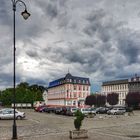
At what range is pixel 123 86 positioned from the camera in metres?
177

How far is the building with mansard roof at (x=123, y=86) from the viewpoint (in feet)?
552

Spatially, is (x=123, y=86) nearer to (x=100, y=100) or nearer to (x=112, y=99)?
(x=112, y=99)

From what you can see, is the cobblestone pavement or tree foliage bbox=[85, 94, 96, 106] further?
tree foliage bbox=[85, 94, 96, 106]

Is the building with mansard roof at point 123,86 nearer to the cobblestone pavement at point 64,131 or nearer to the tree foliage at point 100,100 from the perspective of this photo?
the tree foliage at point 100,100

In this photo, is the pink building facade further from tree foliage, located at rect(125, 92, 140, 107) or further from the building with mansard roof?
the building with mansard roof

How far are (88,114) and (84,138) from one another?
37.3 m

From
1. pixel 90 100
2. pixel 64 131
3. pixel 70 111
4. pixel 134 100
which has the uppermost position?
pixel 90 100

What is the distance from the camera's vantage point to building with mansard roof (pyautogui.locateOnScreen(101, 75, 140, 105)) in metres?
168

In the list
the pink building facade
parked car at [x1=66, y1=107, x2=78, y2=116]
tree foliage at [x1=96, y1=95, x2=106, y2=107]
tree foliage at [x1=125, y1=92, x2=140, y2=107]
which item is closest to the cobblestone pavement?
parked car at [x1=66, y1=107, x2=78, y2=116]

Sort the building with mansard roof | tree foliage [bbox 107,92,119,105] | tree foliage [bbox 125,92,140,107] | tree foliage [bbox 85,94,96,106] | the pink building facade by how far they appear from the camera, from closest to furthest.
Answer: tree foliage [bbox 125,92,140,107], tree foliage [bbox 85,94,96,106], the pink building facade, tree foliage [bbox 107,92,119,105], the building with mansard roof

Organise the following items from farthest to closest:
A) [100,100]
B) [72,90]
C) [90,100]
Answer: [100,100] < [72,90] < [90,100]

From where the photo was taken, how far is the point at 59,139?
22562mm

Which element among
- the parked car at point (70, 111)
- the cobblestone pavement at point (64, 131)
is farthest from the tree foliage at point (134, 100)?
the cobblestone pavement at point (64, 131)

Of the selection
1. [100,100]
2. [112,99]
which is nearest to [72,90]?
[100,100]
